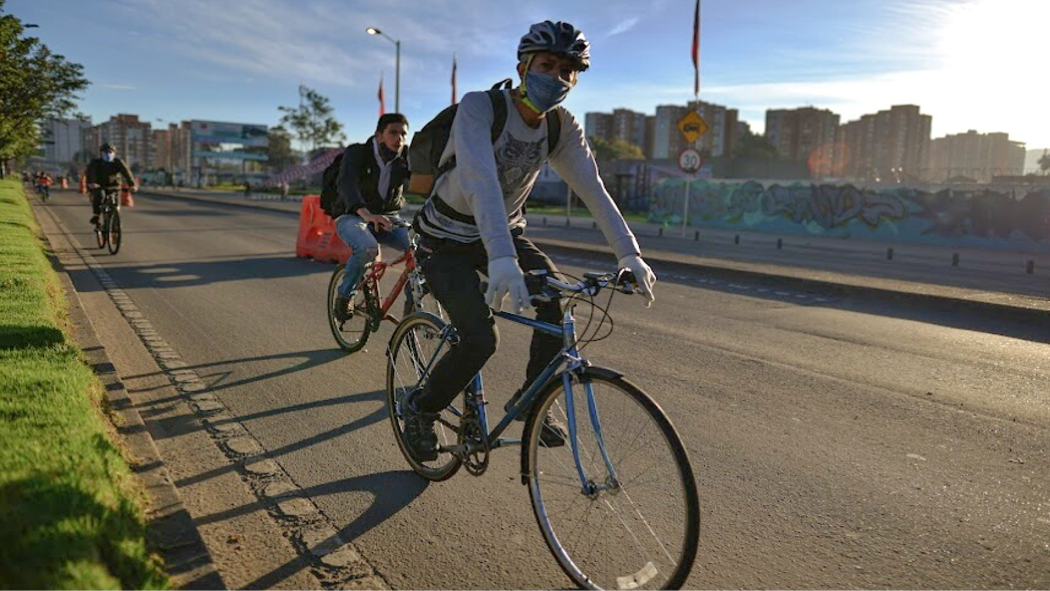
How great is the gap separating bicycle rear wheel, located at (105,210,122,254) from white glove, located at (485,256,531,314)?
12289mm

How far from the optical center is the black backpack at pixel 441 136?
3.22 metres

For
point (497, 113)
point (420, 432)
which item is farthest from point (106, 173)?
point (497, 113)

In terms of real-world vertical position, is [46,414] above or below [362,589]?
above

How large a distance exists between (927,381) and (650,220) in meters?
29.8

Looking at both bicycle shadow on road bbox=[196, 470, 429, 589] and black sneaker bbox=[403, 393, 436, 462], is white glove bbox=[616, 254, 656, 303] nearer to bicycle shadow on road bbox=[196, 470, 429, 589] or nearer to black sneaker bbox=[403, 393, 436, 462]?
black sneaker bbox=[403, 393, 436, 462]

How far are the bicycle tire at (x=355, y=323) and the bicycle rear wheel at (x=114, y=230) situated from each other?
27.4ft

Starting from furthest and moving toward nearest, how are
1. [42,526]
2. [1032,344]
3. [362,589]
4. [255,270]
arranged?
[255,270]
[1032,344]
[362,589]
[42,526]

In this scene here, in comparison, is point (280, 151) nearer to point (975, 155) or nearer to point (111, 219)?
point (975, 155)

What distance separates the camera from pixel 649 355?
662cm

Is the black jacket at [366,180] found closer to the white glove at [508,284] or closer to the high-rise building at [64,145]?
the white glove at [508,284]

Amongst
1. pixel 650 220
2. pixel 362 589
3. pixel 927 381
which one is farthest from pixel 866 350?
pixel 650 220

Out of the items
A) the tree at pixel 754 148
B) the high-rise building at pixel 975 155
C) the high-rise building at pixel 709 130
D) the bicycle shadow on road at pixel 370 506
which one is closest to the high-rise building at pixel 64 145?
the high-rise building at pixel 709 130

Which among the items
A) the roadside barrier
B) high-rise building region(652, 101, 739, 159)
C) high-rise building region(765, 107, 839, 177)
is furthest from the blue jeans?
high-rise building region(652, 101, 739, 159)

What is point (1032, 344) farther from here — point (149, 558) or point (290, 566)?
point (149, 558)
